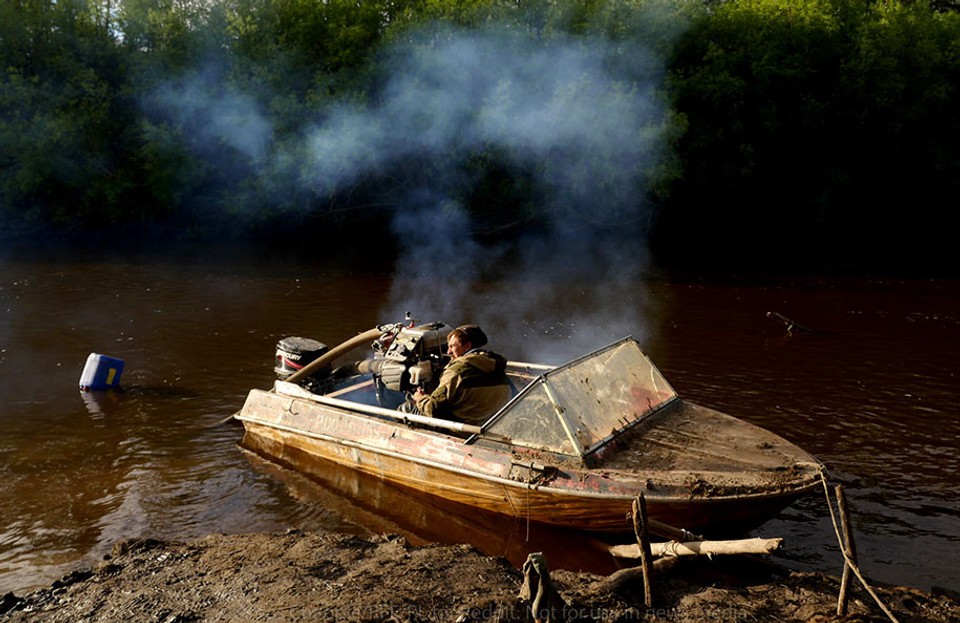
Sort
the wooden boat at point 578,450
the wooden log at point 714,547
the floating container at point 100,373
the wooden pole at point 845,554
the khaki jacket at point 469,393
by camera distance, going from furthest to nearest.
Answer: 1. the floating container at point 100,373
2. the khaki jacket at point 469,393
3. the wooden boat at point 578,450
4. the wooden log at point 714,547
5. the wooden pole at point 845,554

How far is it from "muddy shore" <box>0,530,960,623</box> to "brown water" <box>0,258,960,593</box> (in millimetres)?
994

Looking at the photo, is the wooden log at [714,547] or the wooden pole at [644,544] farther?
the wooden log at [714,547]

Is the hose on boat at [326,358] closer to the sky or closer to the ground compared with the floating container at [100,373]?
closer to the sky

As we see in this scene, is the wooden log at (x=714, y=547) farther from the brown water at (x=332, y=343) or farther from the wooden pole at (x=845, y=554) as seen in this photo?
the brown water at (x=332, y=343)

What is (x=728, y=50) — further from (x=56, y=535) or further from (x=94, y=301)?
(x=56, y=535)

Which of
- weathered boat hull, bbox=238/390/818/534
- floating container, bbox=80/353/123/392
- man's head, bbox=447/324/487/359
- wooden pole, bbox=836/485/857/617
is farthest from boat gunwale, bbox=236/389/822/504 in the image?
floating container, bbox=80/353/123/392

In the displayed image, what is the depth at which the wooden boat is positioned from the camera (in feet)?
18.4

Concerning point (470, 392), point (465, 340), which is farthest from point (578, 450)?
point (465, 340)

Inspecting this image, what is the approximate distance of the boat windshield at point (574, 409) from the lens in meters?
6.26

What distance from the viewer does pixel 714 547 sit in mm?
4934

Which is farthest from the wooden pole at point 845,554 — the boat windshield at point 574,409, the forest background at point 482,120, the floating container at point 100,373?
the forest background at point 482,120

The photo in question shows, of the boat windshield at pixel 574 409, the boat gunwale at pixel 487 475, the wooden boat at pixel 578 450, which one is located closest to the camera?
the boat gunwale at pixel 487 475

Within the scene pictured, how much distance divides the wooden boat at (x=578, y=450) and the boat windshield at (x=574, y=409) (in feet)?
0.04

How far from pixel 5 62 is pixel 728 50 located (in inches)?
959
